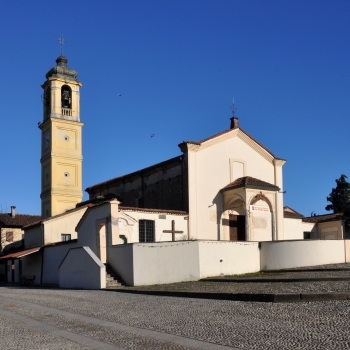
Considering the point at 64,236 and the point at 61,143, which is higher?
the point at 61,143

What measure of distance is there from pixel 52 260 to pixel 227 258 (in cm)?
1265

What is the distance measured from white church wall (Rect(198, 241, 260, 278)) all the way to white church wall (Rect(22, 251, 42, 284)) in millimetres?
14642

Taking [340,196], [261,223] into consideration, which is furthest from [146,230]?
[340,196]

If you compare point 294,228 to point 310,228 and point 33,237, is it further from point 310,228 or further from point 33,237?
point 33,237

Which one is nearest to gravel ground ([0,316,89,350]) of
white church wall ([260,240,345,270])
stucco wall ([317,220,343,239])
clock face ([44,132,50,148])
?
white church wall ([260,240,345,270])

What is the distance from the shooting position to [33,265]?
36188mm

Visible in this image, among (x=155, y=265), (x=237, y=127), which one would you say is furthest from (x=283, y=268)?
(x=237, y=127)

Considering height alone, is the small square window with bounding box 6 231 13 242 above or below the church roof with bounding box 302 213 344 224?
below

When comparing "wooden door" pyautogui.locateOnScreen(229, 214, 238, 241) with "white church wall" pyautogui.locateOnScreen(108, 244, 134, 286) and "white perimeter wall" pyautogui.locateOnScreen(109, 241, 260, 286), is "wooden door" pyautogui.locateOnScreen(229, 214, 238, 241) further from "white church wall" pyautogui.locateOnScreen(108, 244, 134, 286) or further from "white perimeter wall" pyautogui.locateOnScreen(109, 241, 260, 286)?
"white church wall" pyautogui.locateOnScreen(108, 244, 134, 286)

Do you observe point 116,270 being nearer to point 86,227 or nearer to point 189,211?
point 86,227

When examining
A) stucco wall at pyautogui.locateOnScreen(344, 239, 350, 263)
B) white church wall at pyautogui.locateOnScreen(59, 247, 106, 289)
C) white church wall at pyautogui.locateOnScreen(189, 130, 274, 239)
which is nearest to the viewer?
white church wall at pyautogui.locateOnScreen(59, 247, 106, 289)

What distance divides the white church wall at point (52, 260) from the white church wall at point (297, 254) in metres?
11.3

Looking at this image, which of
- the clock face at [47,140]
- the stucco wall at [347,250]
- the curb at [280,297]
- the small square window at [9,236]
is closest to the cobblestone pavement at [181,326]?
the curb at [280,297]

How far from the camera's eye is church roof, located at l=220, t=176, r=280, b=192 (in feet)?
105
